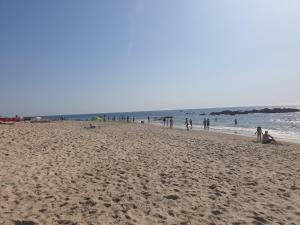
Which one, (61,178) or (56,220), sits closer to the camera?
(56,220)

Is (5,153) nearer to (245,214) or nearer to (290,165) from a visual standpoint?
(245,214)

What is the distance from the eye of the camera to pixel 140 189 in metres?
7.98

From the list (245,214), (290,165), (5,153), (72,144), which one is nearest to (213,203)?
(245,214)

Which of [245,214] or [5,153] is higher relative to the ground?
[5,153]

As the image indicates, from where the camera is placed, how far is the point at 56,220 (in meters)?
5.83

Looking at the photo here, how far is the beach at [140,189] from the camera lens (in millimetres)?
6160

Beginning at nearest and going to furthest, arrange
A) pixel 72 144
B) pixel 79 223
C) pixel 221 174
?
pixel 79 223
pixel 221 174
pixel 72 144

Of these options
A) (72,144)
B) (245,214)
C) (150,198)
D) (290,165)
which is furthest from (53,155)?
(290,165)

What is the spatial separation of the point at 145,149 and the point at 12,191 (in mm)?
→ 8468

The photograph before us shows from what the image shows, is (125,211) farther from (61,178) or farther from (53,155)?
(53,155)

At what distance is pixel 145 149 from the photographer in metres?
15.2

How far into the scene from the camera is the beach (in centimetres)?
616

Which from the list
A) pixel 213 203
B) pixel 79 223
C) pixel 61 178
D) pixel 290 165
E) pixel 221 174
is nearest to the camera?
pixel 79 223

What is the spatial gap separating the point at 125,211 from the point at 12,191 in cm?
288
